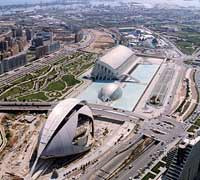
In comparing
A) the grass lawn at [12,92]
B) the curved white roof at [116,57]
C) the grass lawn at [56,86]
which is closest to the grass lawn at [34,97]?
the grass lawn at [12,92]

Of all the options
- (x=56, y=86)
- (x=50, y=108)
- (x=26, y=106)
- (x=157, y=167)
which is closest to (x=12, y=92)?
(x=56, y=86)

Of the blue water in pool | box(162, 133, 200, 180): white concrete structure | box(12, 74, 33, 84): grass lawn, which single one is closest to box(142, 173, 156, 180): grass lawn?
box(162, 133, 200, 180): white concrete structure

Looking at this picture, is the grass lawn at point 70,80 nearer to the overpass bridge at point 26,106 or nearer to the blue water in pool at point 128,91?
the blue water in pool at point 128,91

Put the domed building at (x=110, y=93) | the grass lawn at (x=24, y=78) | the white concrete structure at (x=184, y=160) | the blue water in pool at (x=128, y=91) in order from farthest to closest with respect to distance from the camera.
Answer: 1. the grass lawn at (x=24, y=78)
2. the domed building at (x=110, y=93)
3. the blue water in pool at (x=128, y=91)
4. the white concrete structure at (x=184, y=160)

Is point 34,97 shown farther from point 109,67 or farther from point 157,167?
point 157,167

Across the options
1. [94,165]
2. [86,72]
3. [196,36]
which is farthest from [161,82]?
[196,36]
